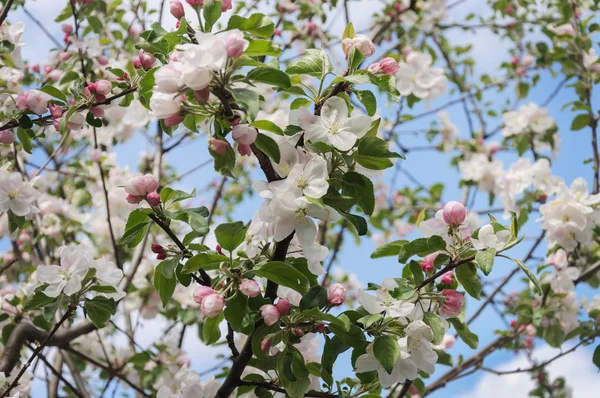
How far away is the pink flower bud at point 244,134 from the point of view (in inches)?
38.2

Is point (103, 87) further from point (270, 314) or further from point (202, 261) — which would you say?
point (270, 314)

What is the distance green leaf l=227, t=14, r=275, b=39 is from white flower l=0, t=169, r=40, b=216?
36.0 inches

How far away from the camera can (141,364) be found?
7.29 ft

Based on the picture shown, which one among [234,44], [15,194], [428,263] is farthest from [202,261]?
[15,194]

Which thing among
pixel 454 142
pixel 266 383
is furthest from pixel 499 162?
pixel 266 383

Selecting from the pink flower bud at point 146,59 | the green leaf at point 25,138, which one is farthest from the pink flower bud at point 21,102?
the pink flower bud at point 146,59

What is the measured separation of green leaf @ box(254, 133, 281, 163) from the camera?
1.02 meters

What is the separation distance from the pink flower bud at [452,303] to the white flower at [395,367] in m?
0.12

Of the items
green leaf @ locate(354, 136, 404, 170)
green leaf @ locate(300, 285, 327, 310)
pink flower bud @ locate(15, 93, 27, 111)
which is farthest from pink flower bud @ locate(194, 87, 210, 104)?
pink flower bud @ locate(15, 93, 27, 111)

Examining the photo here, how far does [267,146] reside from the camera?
102 cm

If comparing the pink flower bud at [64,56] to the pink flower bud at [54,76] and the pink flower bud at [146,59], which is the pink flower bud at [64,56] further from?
the pink flower bud at [146,59]

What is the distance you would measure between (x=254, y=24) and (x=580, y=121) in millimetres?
2082

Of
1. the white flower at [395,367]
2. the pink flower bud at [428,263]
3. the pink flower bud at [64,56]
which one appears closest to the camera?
the white flower at [395,367]

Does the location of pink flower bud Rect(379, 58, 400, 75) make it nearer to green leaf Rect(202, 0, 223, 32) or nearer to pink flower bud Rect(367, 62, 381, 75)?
pink flower bud Rect(367, 62, 381, 75)
